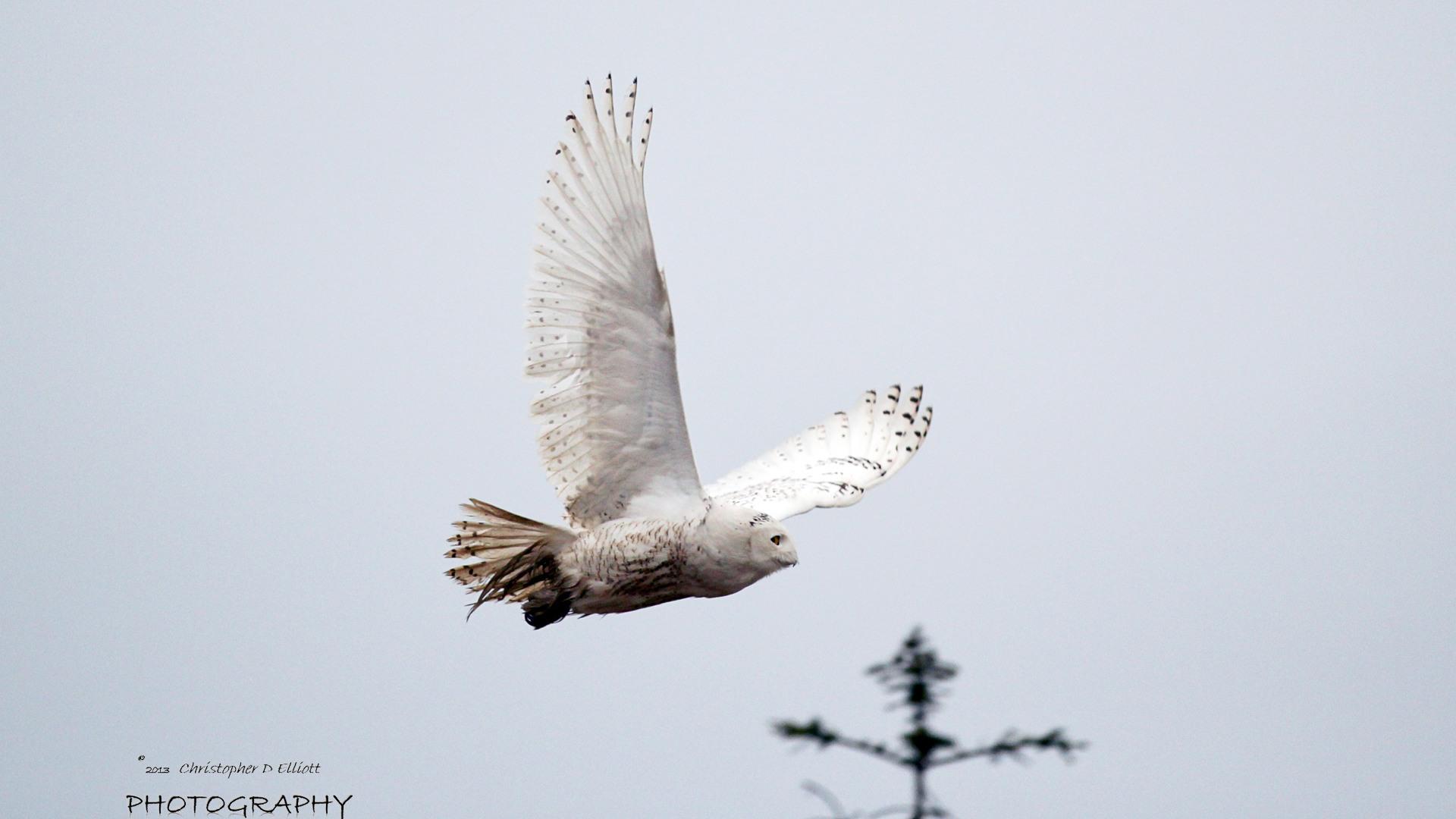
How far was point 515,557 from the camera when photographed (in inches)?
402

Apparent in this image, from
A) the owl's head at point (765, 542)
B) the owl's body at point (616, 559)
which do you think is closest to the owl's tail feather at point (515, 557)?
the owl's body at point (616, 559)

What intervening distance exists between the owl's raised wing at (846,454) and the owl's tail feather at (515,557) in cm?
173

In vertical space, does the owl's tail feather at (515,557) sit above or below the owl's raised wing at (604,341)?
below

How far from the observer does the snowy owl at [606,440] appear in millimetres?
9117

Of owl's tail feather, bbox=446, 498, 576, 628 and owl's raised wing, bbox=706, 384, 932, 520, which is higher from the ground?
owl's raised wing, bbox=706, 384, 932, 520

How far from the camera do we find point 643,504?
995 cm

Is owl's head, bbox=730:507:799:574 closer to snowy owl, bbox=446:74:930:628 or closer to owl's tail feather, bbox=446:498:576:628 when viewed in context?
snowy owl, bbox=446:74:930:628

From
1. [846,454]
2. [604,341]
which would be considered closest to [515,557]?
[604,341]

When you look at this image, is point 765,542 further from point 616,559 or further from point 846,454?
point 846,454

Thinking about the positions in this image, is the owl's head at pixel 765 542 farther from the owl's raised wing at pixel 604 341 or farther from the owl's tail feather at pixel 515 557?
the owl's tail feather at pixel 515 557

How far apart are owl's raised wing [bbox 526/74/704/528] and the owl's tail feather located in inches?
10.0

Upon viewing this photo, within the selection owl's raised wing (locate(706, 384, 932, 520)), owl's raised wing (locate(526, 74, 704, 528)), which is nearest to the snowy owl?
owl's raised wing (locate(526, 74, 704, 528))

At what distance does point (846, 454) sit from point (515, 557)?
340cm

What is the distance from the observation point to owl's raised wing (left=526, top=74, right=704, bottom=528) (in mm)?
9070
